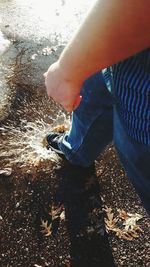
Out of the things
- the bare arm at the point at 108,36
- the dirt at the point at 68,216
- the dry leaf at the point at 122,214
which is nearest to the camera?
the bare arm at the point at 108,36

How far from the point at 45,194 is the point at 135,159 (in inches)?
63.2

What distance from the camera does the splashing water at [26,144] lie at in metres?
3.38

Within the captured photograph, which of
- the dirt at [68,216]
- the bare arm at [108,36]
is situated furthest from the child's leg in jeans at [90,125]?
the bare arm at [108,36]

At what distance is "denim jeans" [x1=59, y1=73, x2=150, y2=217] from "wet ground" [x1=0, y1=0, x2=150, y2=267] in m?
0.30

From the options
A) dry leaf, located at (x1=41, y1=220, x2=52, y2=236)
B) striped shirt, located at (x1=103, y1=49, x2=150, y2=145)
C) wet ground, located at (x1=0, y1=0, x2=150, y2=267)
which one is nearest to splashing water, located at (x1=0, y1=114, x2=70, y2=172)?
→ wet ground, located at (x1=0, y1=0, x2=150, y2=267)

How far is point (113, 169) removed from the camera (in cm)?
336

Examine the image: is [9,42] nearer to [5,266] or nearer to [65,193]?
[65,193]

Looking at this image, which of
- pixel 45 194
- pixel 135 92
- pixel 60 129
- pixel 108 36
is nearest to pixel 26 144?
pixel 60 129

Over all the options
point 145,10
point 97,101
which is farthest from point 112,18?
point 97,101

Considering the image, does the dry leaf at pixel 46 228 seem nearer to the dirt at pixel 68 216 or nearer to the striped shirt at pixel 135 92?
the dirt at pixel 68 216

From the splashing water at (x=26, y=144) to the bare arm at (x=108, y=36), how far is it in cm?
205

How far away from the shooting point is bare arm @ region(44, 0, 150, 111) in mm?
1183

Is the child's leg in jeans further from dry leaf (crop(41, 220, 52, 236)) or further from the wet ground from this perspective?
dry leaf (crop(41, 220, 52, 236))

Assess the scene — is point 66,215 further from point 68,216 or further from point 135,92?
point 135,92
